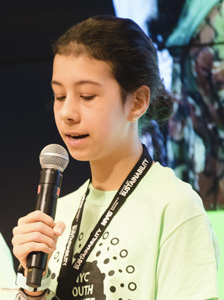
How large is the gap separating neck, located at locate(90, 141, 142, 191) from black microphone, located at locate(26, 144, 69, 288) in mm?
157

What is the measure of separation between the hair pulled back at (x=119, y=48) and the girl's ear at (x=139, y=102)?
2 centimetres

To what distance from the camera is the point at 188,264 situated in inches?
48.3

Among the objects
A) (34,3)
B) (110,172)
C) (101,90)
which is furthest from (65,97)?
(34,3)

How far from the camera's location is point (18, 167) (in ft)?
8.00

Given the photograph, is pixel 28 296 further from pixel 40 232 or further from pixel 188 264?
pixel 188 264

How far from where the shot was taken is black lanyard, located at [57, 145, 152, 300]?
135cm

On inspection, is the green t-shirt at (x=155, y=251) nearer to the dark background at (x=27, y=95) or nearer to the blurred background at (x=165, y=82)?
the blurred background at (x=165, y=82)

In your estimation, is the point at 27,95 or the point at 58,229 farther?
the point at 27,95

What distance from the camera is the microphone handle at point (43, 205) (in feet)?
3.67

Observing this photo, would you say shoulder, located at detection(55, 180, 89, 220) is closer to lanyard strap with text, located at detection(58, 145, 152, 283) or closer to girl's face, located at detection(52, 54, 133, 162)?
lanyard strap with text, located at detection(58, 145, 152, 283)

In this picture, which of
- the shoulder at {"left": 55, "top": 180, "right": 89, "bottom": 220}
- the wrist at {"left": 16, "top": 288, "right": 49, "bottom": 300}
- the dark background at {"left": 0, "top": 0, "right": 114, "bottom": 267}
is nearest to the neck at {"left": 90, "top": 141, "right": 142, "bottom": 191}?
the shoulder at {"left": 55, "top": 180, "right": 89, "bottom": 220}

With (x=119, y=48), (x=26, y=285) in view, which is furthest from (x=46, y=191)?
(x=119, y=48)

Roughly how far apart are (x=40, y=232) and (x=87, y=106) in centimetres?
35

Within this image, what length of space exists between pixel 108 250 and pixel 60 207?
0.35m
